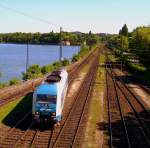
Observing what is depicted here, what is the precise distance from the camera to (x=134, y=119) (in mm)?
33375

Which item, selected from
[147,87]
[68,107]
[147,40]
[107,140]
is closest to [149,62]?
[147,40]

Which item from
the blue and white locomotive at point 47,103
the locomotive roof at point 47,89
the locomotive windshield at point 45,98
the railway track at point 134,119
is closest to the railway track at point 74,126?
the blue and white locomotive at point 47,103

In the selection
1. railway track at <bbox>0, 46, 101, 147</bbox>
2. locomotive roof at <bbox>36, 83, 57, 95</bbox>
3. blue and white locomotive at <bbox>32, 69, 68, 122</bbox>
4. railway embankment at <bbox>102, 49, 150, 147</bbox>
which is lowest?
railway embankment at <bbox>102, 49, 150, 147</bbox>

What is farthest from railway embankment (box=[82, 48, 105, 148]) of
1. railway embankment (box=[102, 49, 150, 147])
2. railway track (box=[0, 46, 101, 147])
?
railway track (box=[0, 46, 101, 147])

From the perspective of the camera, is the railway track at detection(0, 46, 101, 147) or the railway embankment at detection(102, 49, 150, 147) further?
the railway embankment at detection(102, 49, 150, 147)

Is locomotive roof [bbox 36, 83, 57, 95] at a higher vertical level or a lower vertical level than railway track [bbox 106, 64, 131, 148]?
higher

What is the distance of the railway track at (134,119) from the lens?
2624 cm

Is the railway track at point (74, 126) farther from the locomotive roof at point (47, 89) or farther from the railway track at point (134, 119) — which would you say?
the locomotive roof at point (47, 89)

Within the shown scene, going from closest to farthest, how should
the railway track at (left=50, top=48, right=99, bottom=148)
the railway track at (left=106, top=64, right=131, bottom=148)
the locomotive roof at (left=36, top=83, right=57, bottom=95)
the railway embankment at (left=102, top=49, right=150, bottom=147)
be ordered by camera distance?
the railway track at (left=50, top=48, right=99, bottom=148) < the railway track at (left=106, top=64, right=131, bottom=148) < the railway embankment at (left=102, top=49, right=150, bottom=147) < the locomotive roof at (left=36, top=83, right=57, bottom=95)

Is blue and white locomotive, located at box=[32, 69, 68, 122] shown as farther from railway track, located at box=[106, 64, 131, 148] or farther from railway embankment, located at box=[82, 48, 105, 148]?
railway track, located at box=[106, 64, 131, 148]

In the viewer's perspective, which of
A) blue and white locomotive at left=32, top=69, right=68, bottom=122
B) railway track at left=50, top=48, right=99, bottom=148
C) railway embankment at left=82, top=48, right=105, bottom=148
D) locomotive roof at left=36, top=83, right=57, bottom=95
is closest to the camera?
railway track at left=50, top=48, right=99, bottom=148

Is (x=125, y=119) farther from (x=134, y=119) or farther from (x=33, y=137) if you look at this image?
(x=33, y=137)

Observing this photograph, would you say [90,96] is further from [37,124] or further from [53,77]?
[37,124]

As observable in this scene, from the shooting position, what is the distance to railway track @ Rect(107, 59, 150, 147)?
26237mm
